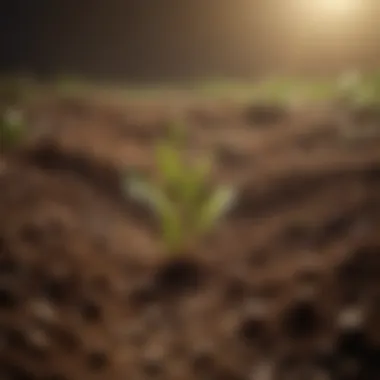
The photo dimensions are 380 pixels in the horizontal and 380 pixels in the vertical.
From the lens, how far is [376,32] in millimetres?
1134

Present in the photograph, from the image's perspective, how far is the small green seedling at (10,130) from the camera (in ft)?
3.90

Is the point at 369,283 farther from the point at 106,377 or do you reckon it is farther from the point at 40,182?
the point at 40,182

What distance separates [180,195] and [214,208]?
0.28 feet

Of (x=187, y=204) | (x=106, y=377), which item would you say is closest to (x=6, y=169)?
(x=187, y=204)

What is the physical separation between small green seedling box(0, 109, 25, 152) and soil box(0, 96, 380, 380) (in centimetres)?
2

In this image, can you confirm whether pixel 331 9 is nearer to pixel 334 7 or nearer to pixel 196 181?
pixel 334 7

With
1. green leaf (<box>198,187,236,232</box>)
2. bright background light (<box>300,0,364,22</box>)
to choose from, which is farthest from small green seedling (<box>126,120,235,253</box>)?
bright background light (<box>300,0,364,22</box>)

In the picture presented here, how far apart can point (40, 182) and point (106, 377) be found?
417 millimetres

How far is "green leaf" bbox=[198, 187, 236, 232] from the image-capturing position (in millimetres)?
1084

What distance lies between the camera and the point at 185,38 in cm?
116

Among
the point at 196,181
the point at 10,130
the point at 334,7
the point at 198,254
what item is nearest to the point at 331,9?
the point at 334,7

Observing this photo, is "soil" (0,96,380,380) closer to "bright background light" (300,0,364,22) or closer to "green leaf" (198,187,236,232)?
"green leaf" (198,187,236,232)

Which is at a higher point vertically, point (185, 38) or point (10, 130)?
point (185, 38)

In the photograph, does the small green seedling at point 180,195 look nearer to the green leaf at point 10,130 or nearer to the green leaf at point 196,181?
the green leaf at point 196,181
